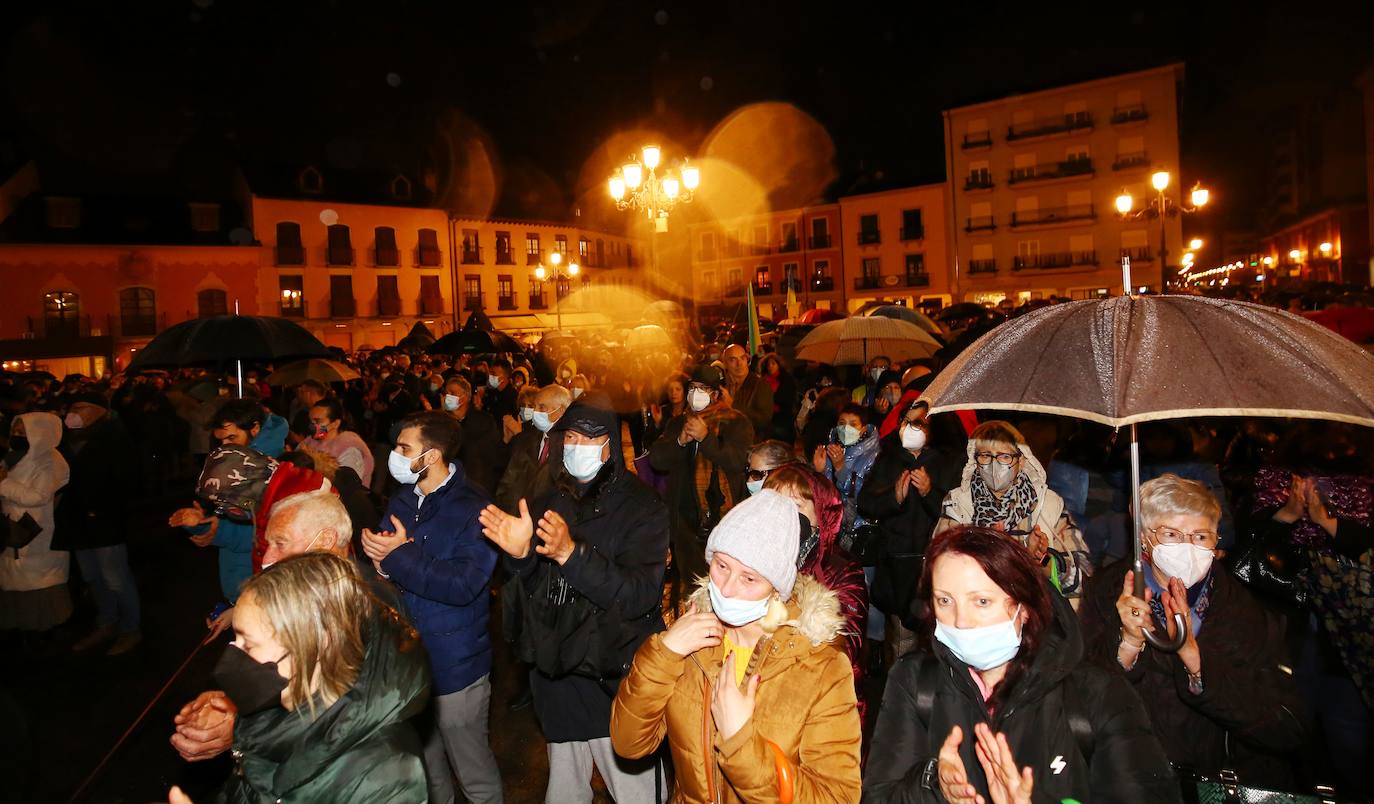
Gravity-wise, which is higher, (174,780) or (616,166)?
(616,166)

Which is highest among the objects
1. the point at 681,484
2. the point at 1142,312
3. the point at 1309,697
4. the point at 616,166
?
the point at 616,166

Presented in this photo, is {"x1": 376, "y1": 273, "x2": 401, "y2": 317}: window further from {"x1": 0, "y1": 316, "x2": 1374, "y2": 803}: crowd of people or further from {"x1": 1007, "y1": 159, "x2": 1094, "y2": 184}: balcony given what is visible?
{"x1": 0, "y1": 316, "x2": 1374, "y2": 803}: crowd of people

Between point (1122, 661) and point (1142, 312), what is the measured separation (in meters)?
1.23

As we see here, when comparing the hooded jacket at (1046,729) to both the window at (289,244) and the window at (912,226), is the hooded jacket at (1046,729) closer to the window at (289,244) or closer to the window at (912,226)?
the window at (289,244)

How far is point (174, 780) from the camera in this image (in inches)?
174

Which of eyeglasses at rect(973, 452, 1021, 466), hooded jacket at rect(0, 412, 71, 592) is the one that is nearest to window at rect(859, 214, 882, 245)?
eyeglasses at rect(973, 452, 1021, 466)

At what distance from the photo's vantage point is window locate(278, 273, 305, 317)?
40.4 meters

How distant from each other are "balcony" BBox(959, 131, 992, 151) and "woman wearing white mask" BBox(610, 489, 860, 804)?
4810 cm

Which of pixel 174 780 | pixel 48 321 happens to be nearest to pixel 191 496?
pixel 174 780

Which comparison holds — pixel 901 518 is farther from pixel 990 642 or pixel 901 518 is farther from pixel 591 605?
pixel 990 642

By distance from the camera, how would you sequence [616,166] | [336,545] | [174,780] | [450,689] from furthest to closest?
[616,166] < [174,780] < [450,689] < [336,545]

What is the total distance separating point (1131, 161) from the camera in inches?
1636

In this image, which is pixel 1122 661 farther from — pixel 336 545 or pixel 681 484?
pixel 681 484

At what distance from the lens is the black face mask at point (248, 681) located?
221 centimetres
